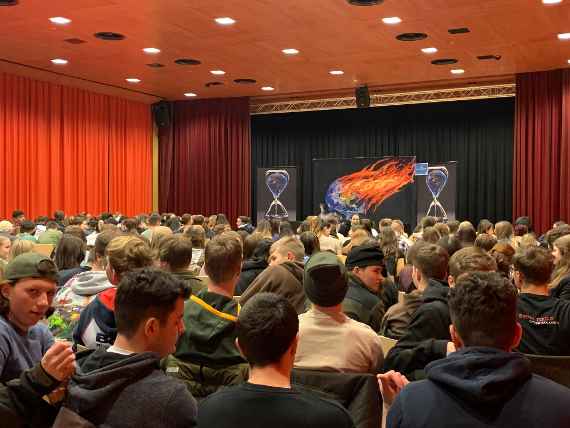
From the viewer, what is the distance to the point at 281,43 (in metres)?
11.5

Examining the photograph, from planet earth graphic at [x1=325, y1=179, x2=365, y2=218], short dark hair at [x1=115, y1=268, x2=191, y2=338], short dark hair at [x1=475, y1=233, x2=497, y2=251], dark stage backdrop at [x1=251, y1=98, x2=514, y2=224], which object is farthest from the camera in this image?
planet earth graphic at [x1=325, y1=179, x2=365, y2=218]

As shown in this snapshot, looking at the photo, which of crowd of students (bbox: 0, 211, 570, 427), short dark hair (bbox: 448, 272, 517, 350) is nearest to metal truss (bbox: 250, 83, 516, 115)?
crowd of students (bbox: 0, 211, 570, 427)

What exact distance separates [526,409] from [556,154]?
13.8m

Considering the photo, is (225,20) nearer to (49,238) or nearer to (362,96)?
(49,238)

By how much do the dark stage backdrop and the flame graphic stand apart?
3.93 feet

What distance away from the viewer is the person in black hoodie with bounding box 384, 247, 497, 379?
2.90m

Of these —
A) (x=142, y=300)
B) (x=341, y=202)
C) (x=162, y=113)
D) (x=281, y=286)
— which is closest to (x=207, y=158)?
(x=162, y=113)

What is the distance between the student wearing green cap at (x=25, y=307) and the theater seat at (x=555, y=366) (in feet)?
6.67

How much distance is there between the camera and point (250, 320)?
1.93 meters

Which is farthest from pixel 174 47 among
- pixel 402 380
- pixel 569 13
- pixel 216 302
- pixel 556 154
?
pixel 402 380

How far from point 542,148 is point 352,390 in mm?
13283

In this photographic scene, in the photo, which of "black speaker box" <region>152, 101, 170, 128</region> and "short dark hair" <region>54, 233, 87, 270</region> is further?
"black speaker box" <region>152, 101, 170, 128</region>

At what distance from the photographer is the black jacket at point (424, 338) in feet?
9.53

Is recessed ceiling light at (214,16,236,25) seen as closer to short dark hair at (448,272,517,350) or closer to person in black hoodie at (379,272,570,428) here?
short dark hair at (448,272,517,350)
